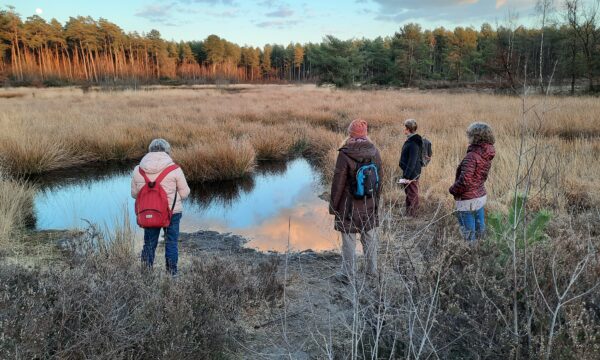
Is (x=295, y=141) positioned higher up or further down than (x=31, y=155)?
further down

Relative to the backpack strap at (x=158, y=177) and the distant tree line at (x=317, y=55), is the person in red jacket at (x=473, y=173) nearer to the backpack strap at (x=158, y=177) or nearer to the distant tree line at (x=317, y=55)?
the backpack strap at (x=158, y=177)

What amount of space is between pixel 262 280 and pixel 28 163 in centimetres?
901

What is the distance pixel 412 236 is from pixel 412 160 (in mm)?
2137

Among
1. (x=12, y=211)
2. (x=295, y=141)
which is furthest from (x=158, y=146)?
(x=295, y=141)

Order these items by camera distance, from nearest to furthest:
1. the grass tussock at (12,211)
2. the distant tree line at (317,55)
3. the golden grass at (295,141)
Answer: the grass tussock at (12,211), the golden grass at (295,141), the distant tree line at (317,55)

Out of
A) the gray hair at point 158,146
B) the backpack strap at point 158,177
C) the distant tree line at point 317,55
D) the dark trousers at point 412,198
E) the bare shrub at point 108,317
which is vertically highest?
the distant tree line at point 317,55

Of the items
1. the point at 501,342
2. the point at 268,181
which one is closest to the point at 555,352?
the point at 501,342

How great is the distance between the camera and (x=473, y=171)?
4445 millimetres

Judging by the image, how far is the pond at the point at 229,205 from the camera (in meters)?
6.96

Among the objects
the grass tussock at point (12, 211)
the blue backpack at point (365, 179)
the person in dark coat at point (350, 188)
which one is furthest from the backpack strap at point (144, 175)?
the grass tussock at point (12, 211)

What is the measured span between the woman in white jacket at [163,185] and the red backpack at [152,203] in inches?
1.6

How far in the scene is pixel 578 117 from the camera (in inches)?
495

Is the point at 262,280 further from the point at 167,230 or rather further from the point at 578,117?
the point at 578,117

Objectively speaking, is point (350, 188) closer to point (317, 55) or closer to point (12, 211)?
point (12, 211)
